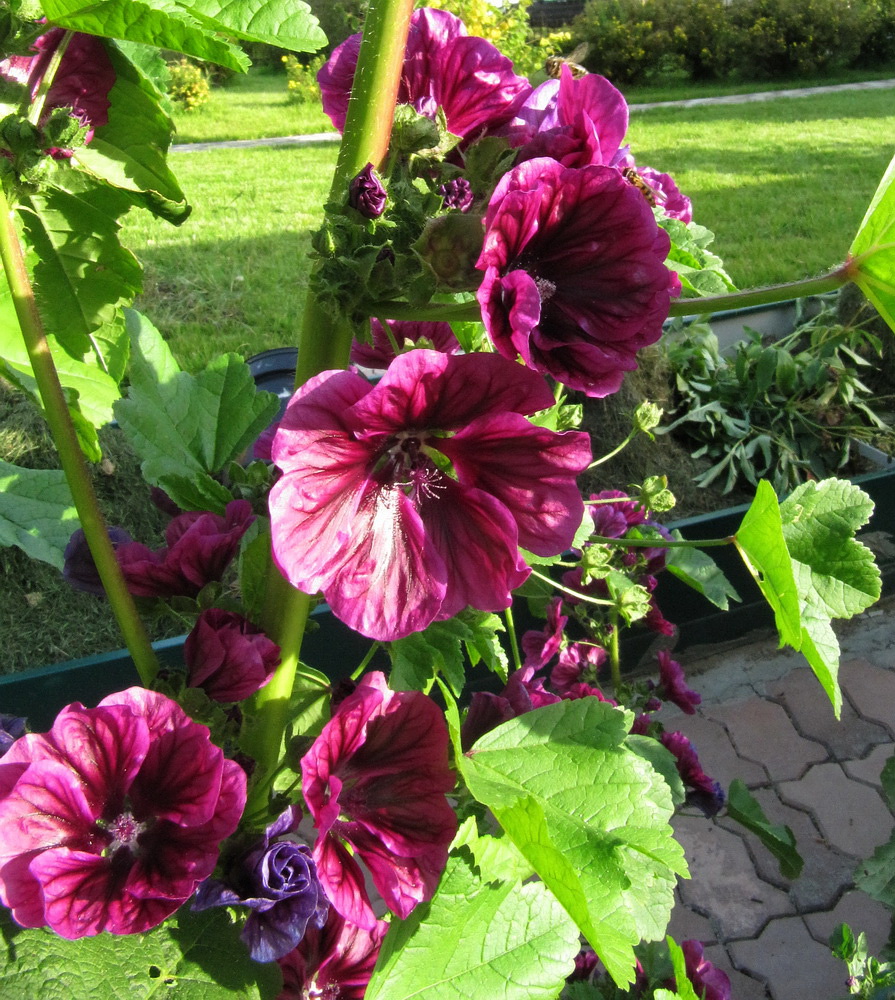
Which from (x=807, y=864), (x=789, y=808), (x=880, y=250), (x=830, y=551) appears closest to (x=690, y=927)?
(x=807, y=864)

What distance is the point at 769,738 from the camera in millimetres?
2641

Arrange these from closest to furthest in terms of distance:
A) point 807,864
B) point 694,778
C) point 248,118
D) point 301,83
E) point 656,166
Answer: point 694,778 → point 807,864 → point 656,166 → point 248,118 → point 301,83

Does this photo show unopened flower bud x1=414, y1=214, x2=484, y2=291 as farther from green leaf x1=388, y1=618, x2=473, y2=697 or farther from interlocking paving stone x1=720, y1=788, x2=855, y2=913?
interlocking paving stone x1=720, y1=788, x2=855, y2=913

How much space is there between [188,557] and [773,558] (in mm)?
421

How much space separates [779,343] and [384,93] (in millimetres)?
3341

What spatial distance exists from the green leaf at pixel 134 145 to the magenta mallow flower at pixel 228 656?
0.35 meters

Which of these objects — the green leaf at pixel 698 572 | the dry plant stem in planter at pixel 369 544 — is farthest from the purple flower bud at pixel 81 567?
the green leaf at pixel 698 572

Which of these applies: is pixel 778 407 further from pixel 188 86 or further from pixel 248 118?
pixel 188 86

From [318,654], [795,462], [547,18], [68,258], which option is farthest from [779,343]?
[547,18]

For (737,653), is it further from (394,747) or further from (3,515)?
(394,747)

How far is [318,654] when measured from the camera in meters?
2.21

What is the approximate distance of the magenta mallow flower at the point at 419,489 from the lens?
503mm

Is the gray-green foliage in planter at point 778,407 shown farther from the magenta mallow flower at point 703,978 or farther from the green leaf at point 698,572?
the magenta mallow flower at point 703,978

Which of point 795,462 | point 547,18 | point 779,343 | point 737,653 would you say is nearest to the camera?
point 737,653
